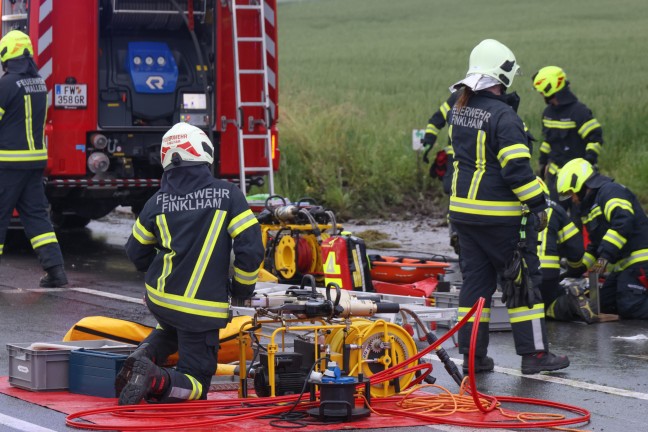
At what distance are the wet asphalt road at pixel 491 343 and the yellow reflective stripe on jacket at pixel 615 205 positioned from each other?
2.71 feet

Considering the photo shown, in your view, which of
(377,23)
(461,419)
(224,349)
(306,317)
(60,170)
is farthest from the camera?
(377,23)

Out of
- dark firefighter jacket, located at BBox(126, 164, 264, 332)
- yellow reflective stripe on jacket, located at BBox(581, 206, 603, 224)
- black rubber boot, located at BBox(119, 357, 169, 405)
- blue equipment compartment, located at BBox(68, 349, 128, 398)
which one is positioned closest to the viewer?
black rubber boot, located at BBox(119, 357, 169, 405)

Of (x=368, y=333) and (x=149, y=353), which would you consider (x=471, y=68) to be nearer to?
(x=368, y=333)

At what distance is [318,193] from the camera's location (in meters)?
17.3

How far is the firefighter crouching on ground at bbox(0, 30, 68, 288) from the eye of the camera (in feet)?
34.8

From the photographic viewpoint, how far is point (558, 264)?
9.37 metres

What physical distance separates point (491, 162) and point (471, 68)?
23.9 inches

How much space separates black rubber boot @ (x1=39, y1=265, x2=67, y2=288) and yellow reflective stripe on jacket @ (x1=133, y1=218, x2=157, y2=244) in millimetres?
4217

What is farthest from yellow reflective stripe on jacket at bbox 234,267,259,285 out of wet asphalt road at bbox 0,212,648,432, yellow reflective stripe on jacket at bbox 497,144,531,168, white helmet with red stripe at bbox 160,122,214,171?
yellow reflective stripe on jacket at bbox 497,144,531,168

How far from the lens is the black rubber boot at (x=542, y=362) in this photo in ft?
24.6

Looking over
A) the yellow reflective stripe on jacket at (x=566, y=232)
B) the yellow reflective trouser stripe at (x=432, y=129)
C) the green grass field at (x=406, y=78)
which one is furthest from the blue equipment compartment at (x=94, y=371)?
the green grass field at (x=406, y=78)

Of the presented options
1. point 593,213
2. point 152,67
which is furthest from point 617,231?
point 152,67

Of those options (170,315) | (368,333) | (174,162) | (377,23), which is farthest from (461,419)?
(377,23)

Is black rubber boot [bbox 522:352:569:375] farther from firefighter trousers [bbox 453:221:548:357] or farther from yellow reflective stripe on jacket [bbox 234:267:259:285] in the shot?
yellow reflective stripe on jacket [bbox 234:267:259:285]
